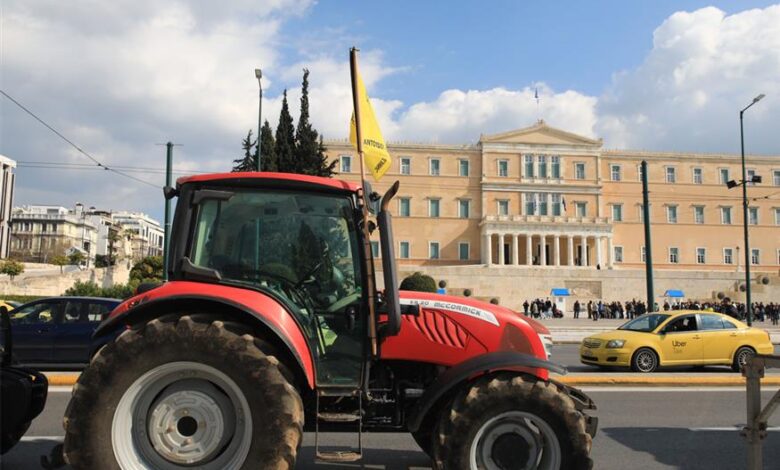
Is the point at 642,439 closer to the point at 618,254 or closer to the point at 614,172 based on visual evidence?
the point at 618,254

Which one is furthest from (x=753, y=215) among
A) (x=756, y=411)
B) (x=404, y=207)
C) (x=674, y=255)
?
(x=756, y=411)

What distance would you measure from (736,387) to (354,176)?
6443 centimetres

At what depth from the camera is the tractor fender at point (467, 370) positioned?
4.03 meters

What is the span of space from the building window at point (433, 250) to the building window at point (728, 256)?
36861 millimetres

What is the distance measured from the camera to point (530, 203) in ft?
254

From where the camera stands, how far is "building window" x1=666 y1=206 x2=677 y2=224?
7725 cm

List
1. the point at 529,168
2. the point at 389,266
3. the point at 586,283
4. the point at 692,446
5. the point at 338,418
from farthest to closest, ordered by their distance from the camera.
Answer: the point at 529,168
the point at 586,283
the point at 692,446
the point at 338,418
the point at 389,266

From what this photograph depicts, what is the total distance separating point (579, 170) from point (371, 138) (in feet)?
252

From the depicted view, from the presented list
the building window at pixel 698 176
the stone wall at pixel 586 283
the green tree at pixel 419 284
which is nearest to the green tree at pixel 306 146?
the green tree at pixel 419 284

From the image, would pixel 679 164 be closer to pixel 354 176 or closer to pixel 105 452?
pixel 354 176

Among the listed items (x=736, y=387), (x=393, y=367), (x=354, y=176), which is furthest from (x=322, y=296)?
(x=354, y=176)

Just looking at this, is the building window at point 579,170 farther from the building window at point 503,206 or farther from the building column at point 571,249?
the building window at point 503,206

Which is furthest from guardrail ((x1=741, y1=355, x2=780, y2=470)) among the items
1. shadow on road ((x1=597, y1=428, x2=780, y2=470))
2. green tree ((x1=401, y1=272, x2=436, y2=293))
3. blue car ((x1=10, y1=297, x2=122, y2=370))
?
green tree ((x1=401, y1=272, x2=436, y2=293))

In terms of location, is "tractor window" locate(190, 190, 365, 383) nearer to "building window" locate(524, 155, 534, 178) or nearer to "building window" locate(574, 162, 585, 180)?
"building window" locate(524, 155, 534, 178)
